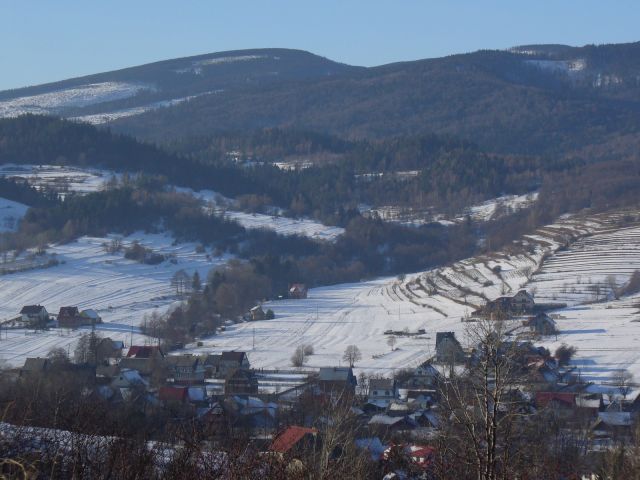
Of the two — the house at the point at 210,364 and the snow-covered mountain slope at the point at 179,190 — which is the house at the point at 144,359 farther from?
the snow-covered mountain slope at the point at 179,190

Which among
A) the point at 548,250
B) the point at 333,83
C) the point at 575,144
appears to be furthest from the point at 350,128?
the point at 548,250

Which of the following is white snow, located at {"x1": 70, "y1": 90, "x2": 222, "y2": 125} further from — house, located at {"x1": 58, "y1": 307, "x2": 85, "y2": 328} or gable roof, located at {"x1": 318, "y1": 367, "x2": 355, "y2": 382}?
gable roof, located at {"x1": 318, "y1": 367, "x2": 355, "y2": 382}

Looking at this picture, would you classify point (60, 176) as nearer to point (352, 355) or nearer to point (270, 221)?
point (270, 221)

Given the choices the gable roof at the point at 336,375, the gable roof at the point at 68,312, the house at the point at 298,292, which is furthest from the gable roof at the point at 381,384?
the house at the point at 298,292

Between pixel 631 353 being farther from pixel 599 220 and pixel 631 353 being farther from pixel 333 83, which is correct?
pixel 333 83

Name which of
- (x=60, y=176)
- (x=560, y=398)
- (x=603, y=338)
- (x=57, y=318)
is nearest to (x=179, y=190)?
(x=60, y=176)

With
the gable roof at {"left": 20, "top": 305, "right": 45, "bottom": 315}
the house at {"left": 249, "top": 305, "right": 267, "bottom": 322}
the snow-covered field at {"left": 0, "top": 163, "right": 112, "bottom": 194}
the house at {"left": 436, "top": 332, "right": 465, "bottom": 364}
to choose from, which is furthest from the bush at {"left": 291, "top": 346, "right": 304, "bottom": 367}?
the snow-covered field at {"left": 0, "top": 163, "right": 112, "bottom": 194}
